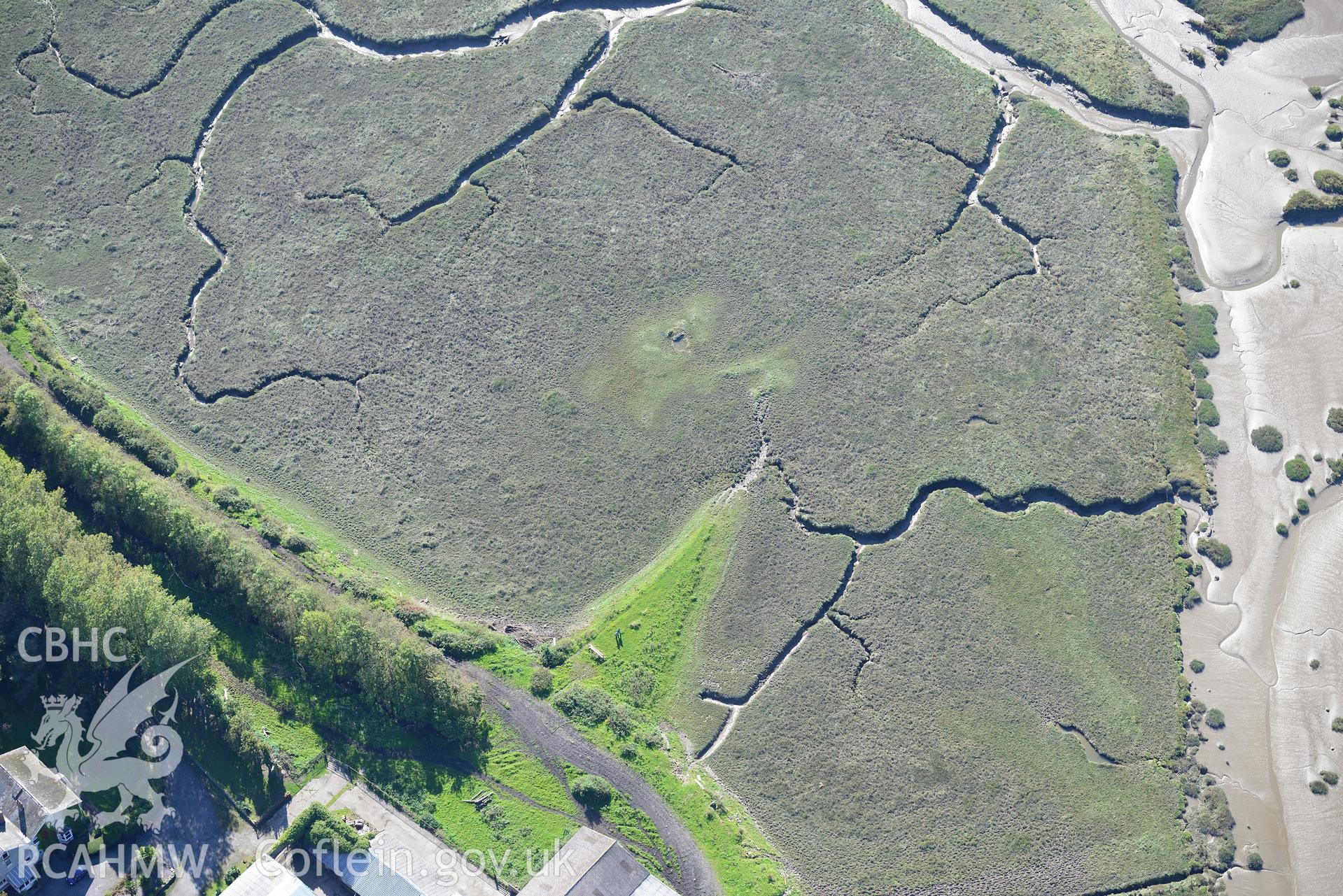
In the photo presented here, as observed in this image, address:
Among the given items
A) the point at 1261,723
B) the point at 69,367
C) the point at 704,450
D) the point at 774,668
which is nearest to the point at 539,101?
the point at 704,450

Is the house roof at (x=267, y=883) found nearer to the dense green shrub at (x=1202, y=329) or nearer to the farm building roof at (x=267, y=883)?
the farm building roof at (x=267, y=883)

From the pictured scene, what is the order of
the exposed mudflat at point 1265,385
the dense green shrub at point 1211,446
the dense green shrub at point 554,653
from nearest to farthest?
1. the exposed mudflat at point 1265,385
2. the dense green shrub at point 554,653
3. the dense green shrub at point 1211,446

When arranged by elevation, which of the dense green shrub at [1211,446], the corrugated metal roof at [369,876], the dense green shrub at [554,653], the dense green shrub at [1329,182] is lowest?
the corrugated metal roof at [369,876]

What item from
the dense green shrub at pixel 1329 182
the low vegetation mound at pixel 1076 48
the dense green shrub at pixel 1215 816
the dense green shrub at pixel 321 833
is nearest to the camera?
the dense green shrub at pixel 321 833

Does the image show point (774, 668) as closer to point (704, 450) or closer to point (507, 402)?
point (704, 450)

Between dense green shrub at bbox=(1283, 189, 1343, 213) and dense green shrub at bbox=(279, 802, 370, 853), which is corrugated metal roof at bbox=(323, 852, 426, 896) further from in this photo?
dense green shrub at bbox=(1283, 189, 1343, 213)

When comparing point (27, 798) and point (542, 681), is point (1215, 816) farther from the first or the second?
point (27, 798)

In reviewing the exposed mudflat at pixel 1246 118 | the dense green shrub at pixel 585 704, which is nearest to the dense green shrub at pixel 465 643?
the dense green shrub at pixel 585 704

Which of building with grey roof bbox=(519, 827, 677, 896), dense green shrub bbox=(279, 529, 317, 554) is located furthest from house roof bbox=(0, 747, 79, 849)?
building with grey roof bbox=(519, 827, 677, 896)
